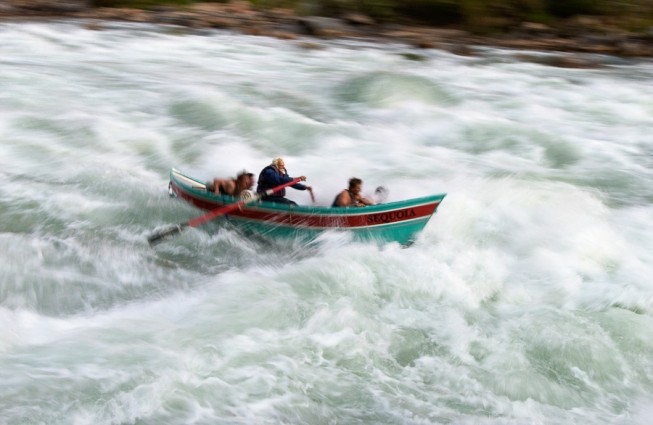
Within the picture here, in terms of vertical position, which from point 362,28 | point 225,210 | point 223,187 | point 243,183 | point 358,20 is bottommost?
point 225,210

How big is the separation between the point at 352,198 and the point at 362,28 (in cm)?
1415

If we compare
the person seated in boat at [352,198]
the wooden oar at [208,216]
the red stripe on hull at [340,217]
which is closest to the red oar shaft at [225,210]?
the wooden oar at [208,216]

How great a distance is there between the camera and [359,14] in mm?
23984

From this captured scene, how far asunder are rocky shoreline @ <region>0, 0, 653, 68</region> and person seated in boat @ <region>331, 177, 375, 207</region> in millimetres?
11708

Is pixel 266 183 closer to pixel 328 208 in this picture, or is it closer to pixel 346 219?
pixel 328 208

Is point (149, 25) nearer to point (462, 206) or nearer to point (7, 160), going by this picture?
point (7, 160)

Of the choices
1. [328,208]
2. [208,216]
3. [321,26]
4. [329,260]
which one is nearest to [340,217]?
[328,208]

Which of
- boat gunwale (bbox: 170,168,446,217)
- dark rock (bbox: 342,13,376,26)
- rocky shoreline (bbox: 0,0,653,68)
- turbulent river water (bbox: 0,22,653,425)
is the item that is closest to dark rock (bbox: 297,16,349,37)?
rocky shoreline (bbox: 0,0,653,68)

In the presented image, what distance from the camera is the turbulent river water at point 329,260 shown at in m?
7.30

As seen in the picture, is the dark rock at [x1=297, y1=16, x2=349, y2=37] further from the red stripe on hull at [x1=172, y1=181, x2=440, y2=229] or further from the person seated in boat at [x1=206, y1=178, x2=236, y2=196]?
the red stripe on hull at [x1=172, y1=181, x2=440, y2=229]

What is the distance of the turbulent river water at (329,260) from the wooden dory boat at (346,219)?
0.57ft

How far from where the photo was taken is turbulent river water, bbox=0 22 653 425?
7301 mm

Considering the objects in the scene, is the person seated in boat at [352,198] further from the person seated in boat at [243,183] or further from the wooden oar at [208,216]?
the person seated in boat at [243,183]

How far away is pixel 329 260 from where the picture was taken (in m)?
9.62
